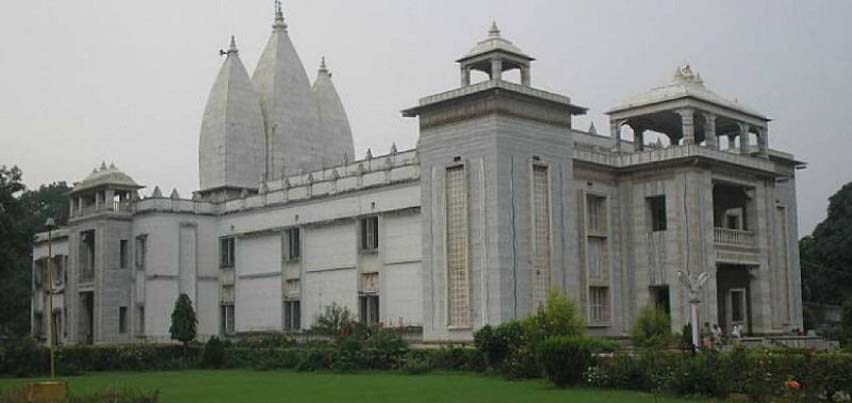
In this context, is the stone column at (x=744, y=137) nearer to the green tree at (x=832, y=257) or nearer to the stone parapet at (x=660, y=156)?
the stone parapet at (x=660, y=156)

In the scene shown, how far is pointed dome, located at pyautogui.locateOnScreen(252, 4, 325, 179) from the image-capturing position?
50.2 meters

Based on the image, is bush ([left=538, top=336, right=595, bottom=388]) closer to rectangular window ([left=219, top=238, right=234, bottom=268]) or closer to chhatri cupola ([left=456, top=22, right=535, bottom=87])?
Result: chhatri cupola ([left=456, top=22, right=535, bottom=87])

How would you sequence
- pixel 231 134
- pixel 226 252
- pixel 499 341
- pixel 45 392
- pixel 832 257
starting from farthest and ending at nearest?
pixel 832 257
pixel 231 134
pixel 226 252
pixel 499 341
pixel 45 392

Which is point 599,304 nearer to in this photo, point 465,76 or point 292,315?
point 465,76

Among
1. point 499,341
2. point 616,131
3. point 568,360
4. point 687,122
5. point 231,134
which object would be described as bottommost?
point 568,360

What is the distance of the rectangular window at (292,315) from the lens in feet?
141

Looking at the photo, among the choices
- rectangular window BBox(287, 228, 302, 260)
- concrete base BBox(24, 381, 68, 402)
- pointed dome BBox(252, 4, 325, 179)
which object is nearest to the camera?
concrete base BBox(24, 381, 68, 402)

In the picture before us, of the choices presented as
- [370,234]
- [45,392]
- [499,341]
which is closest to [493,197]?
[499,341]

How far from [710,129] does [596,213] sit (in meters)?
5.10

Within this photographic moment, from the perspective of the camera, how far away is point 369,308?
3947cm

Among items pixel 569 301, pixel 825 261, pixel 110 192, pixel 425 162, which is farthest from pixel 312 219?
pixel 825 261

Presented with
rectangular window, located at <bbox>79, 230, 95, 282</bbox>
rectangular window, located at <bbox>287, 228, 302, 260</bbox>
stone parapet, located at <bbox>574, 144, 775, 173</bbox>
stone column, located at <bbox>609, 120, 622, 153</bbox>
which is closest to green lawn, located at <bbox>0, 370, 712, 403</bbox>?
rectangular window, located at <bbox>287, 228, 302, 260</bbox>

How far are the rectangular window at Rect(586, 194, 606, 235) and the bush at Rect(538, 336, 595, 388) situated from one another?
12650 millimetres

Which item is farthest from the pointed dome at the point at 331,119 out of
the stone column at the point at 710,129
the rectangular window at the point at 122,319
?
the stone column at the point at 710,129
